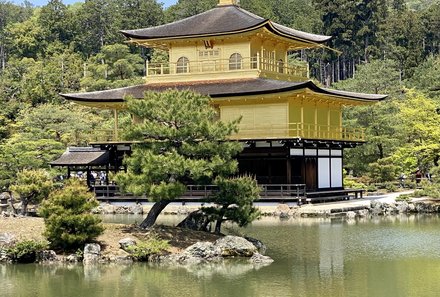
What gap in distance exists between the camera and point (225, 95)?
34.9 m

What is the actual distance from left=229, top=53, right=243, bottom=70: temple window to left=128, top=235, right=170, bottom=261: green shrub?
59.8 feet

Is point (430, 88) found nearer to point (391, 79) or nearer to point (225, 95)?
point (391, 79)

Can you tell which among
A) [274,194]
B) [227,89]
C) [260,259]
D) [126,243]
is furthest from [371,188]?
[126,243]

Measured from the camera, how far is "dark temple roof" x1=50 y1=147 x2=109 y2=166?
3766cm

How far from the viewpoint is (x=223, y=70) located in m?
37.7

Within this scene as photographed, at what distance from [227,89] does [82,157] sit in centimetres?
795

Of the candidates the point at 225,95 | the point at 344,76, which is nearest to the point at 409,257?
the point at 225,95

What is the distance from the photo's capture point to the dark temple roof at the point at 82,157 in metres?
37.7

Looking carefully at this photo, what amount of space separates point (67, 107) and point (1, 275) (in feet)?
119

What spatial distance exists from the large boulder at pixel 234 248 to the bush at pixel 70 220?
3043 millimetres

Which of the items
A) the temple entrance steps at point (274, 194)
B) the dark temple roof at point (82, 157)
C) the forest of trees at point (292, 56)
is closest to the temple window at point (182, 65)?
the dark temple roof at point (82, 157)

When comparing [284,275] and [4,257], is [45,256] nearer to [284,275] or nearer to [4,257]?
[4,257]

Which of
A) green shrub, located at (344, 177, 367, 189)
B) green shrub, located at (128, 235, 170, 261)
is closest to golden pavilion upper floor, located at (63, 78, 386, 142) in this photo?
green shrub, located at (344, 177, 367, 189)

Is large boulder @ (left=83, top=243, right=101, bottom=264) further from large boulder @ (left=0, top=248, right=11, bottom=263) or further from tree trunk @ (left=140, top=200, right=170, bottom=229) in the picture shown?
tree trunk @ (left=140, top=200, right=170, bottom=229)
